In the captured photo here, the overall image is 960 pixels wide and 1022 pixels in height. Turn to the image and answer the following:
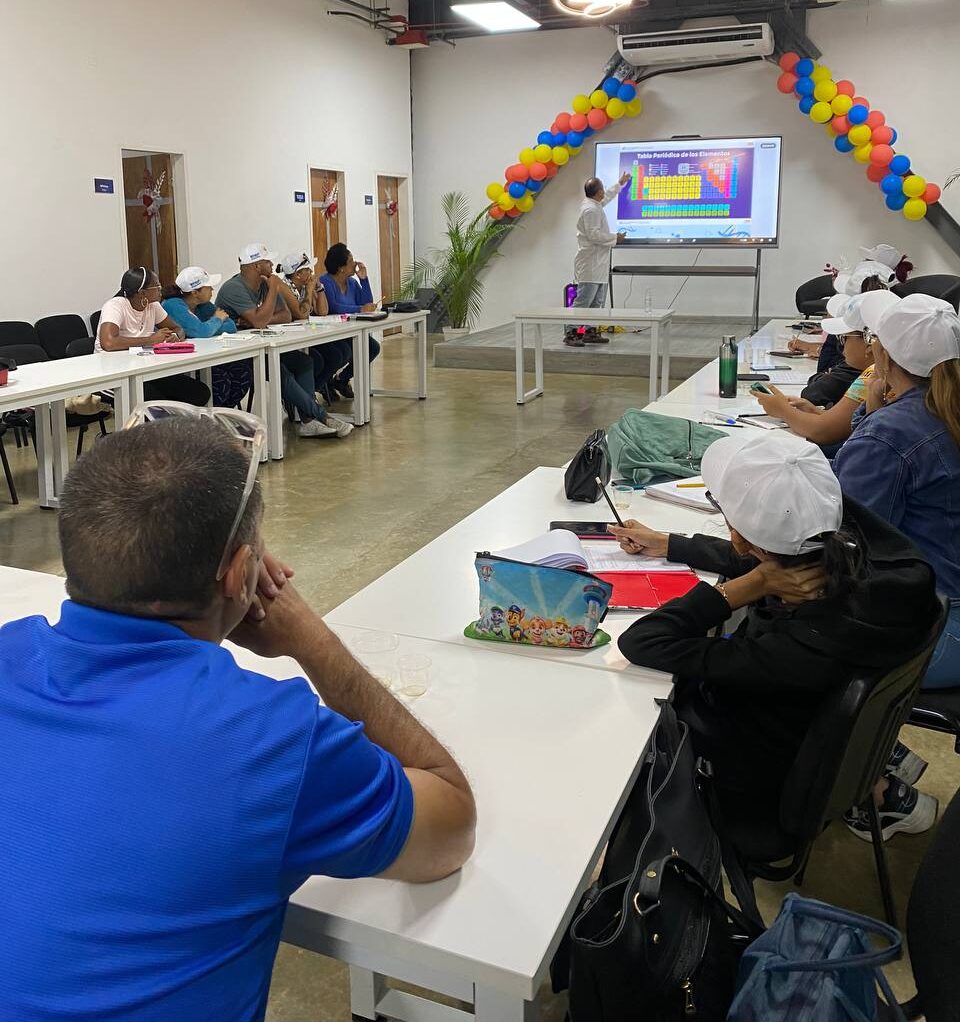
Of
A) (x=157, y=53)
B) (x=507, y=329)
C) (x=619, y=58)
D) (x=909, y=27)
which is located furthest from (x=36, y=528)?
(x=909, y=27)

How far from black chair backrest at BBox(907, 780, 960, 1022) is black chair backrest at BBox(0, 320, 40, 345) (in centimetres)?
674

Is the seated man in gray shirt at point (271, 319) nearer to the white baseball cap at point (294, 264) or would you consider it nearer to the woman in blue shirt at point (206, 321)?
the woman in blue shirt at point (206, 321)

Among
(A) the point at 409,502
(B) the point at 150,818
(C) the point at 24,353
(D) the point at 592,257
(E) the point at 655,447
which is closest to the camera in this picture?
(B) the point at 150,818

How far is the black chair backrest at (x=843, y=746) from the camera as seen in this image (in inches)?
62.4

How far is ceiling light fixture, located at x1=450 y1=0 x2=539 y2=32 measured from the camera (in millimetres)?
9055

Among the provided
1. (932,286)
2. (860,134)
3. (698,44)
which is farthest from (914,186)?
(932,286)

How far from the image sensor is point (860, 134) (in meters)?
10.3

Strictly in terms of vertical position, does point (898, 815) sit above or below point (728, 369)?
below

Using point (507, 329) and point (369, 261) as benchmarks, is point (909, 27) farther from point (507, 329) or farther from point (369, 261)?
point (369, 261)

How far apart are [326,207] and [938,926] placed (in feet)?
35.7

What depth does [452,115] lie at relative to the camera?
12594mm

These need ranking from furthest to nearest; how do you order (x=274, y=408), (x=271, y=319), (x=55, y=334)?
(x=271, y=319) → (x=55, y=334) → (x=274, y=408)

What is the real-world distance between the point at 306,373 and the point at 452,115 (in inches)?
273

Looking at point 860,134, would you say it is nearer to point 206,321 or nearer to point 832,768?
point 206,321
